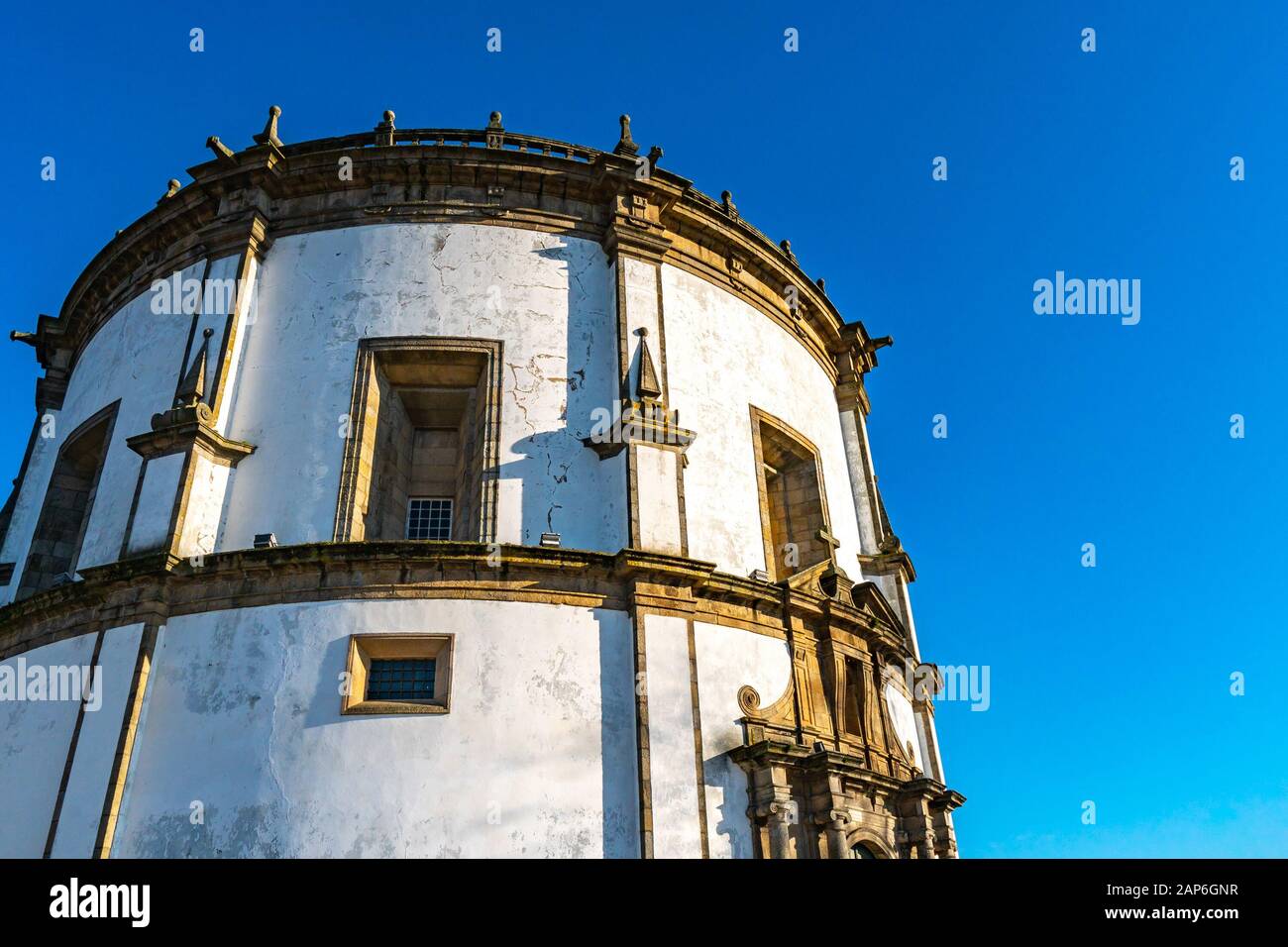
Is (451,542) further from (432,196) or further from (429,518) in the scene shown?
(432,196)

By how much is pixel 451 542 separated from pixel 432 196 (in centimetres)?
713

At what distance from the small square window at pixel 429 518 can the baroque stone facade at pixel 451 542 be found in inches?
2.5

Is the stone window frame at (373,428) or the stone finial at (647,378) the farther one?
the stone finial at (647,378)

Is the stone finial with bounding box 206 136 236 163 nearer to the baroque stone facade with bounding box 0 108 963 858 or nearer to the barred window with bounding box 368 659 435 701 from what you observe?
the baroque stone facade with bounding box 0 108 963 858

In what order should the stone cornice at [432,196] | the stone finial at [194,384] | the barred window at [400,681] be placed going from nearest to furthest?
1. the barred window at [400,681]
2. the stone finial at [194,384]
3. the stone cornice at [432,196]

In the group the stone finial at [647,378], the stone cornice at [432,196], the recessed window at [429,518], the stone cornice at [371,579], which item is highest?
the stone cornice at [432,196]

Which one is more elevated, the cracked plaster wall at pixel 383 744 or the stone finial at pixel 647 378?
the stone finial at pixel 647 378

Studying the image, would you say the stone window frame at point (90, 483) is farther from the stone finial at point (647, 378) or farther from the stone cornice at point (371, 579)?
the stone finial at point (647, 378)

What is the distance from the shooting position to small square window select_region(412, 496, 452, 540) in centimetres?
1623

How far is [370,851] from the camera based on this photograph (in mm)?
12281

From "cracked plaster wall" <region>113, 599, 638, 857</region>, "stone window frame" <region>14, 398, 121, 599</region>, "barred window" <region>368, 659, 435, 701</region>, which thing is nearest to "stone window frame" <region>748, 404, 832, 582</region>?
"cracked plaster wall" <region>113, 599, 638, 857</region>

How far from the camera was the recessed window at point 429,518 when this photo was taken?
1623cm

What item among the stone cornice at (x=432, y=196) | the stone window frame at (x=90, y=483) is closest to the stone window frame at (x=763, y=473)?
the stone cornice at (x=432, y=196)
